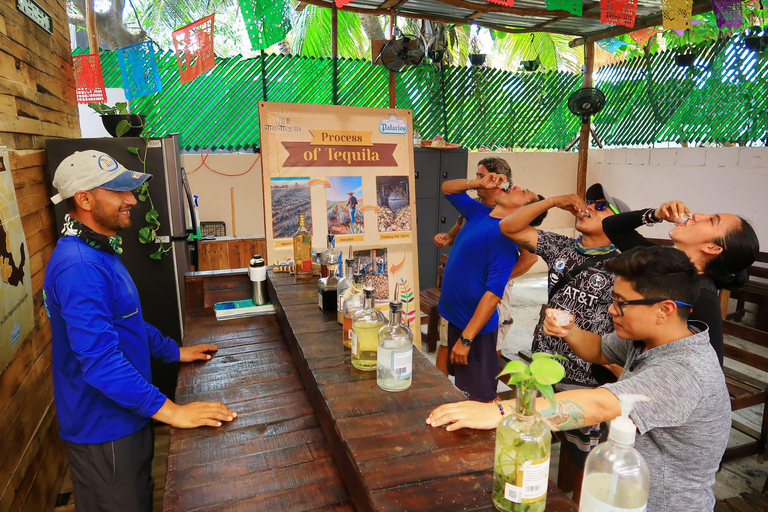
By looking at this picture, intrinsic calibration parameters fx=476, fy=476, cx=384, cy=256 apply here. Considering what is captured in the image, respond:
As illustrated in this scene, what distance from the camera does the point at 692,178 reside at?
5.80 m

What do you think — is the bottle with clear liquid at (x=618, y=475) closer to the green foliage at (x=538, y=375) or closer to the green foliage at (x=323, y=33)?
Result: the green foliage at (x=538, y=375)

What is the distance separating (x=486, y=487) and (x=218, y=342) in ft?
4.99

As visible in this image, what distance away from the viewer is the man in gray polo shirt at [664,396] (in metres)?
1.14

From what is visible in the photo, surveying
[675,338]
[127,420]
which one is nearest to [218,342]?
[127,420]

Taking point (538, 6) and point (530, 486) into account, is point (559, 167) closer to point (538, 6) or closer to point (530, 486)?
point (538, 6)

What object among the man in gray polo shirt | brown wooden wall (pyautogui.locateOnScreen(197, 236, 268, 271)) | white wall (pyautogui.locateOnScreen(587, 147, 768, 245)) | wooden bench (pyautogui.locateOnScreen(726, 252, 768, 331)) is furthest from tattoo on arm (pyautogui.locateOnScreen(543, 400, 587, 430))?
white wall (pyautogui.locateOnScreen(587, 147, 768, 245))

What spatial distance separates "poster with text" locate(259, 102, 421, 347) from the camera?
2.98 meters

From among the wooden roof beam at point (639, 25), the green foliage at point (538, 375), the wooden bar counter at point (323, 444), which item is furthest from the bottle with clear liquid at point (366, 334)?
the wooden roof beam at point (639, 25)

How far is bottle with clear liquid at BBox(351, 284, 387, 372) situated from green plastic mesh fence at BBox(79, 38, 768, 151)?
183 inches

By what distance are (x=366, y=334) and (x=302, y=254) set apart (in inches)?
49.2

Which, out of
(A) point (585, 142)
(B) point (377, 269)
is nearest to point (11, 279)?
(B) point (377, 269)

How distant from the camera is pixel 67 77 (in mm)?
3322

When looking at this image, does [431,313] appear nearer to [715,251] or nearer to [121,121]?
[715,251]

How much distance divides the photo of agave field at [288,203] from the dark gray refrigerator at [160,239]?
2.38 feet
